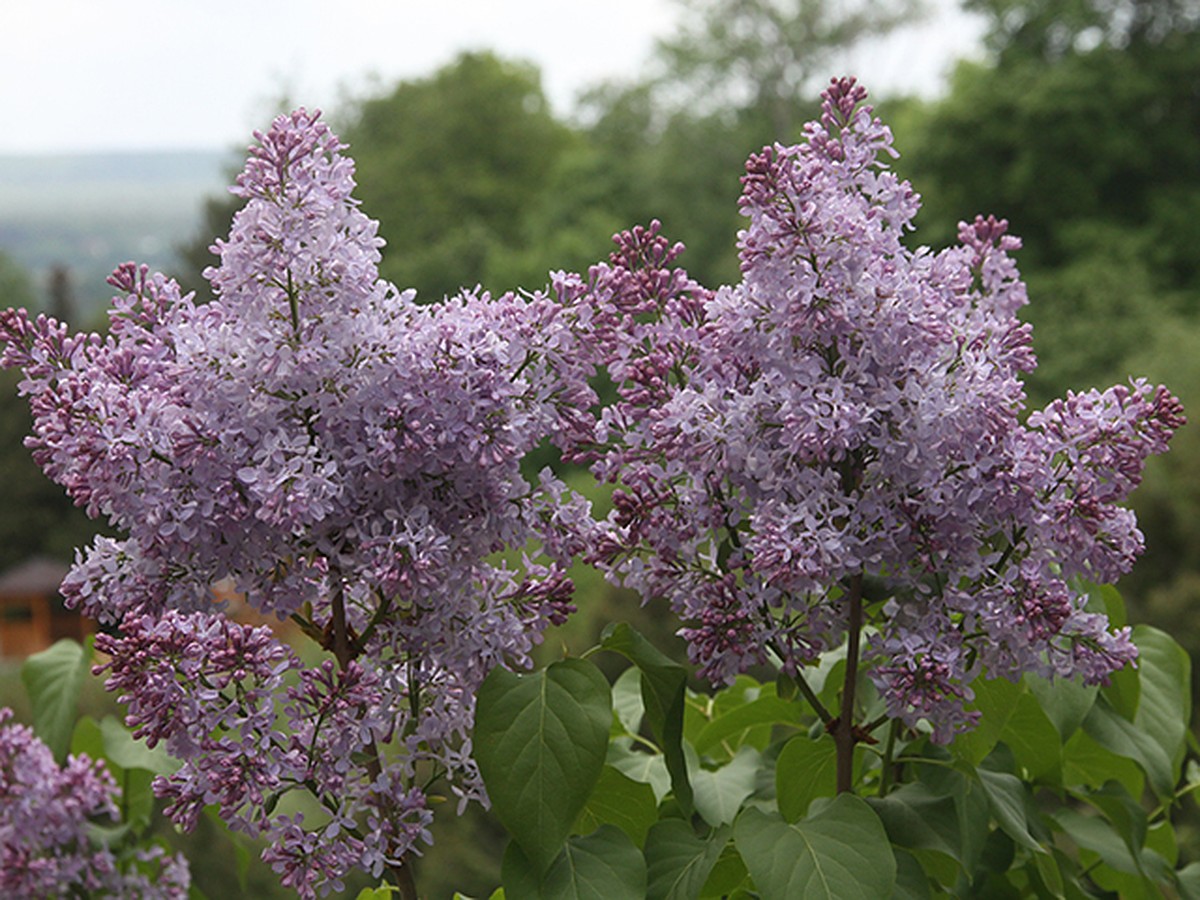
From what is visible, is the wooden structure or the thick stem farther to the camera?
the wooden structure

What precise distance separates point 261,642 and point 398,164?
87.6 ft

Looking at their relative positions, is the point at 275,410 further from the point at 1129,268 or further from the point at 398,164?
Result: the point at 398,164

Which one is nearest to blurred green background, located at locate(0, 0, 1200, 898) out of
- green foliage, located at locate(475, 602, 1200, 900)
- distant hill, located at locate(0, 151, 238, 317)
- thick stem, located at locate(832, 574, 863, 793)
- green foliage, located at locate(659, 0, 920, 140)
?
green foliage, located at locate(659, 0, 920, 140)

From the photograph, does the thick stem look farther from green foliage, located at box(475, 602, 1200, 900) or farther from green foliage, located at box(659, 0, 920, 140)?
green foliage, located at box(659, 0, 920, 140)

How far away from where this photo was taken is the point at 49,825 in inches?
73.9

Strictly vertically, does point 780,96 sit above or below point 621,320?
above

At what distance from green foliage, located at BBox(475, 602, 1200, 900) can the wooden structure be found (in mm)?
21593

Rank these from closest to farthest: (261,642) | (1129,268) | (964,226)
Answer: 1. (261,642)
2. (964,226)
3. (1129,268)

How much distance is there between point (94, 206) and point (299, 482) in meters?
70.0

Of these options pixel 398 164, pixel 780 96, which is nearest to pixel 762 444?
pixel 780 96

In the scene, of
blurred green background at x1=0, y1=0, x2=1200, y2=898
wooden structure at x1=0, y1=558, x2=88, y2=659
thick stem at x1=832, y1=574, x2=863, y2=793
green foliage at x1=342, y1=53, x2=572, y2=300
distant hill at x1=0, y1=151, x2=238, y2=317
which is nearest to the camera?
thick stem at x1=832, y1=574, x2=863, y2=793

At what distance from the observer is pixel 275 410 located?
1160mm

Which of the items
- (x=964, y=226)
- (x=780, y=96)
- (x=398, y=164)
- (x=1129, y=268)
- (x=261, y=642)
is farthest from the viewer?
(x=398, y=164)

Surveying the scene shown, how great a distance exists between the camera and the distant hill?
34812 millimetres
